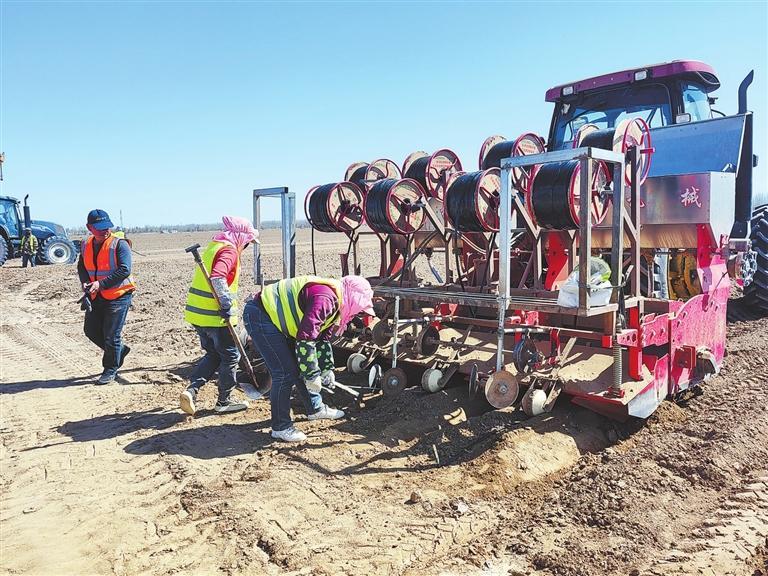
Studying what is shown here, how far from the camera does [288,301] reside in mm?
4645

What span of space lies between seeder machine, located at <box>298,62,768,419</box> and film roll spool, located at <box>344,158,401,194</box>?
0.02 metres

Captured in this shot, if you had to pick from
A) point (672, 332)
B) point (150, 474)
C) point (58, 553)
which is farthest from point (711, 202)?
point (58, 553)

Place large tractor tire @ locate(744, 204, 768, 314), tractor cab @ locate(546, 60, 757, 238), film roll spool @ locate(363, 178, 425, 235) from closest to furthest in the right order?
film roll spool @ locate(363, 178, 425, 235)
tractor cab @ locate(546, 60, 757, 238)
large tractor tire @ locate(744, 204, 768, 314)

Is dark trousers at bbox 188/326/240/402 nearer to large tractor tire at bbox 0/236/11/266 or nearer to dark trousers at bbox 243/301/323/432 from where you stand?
dark trousers at bbox 243/301/323/432

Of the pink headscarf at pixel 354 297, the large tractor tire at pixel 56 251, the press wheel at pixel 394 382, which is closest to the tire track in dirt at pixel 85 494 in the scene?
the pink headscarf at pixel 354 297

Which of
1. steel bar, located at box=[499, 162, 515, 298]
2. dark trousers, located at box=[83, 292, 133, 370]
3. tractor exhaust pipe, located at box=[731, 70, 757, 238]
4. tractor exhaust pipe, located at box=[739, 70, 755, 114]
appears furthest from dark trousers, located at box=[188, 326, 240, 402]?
tractor exhaust pipe, located at box=[739, 70, 755, 114]

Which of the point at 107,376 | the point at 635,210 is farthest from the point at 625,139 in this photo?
the point at 107,376

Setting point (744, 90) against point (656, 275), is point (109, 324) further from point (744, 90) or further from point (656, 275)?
point (744, 90)

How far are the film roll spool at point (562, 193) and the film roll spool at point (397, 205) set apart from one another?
4.54 feet

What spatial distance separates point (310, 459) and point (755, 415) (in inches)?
138

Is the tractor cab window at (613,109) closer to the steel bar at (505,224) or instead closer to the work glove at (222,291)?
the steel bar at (505,224)

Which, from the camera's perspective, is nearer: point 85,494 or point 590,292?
point 85,494

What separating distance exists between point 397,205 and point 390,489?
2.93 meters

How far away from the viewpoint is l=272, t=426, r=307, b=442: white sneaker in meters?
4.78
